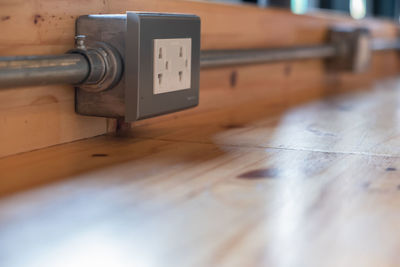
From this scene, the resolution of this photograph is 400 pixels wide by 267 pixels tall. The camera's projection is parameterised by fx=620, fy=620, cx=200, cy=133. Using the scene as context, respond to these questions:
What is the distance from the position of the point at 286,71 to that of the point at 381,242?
3.62 ft

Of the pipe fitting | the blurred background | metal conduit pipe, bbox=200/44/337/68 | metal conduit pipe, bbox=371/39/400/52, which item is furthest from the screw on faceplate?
metal conduit pipe, bbox=371/39/400/52

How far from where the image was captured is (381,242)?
41 centimetres

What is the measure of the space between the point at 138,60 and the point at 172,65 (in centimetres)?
10

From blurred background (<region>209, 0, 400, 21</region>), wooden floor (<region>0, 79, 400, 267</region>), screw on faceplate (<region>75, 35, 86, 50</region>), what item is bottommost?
wooden floor (<region>0, 79, 400, 267</region>)

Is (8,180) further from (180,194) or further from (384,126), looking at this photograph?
(384,126)

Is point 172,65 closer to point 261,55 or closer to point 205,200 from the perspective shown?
point 205,200

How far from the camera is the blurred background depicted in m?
1.82

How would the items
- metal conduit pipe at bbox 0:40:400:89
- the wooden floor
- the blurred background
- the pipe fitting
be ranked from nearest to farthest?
the wooden floor, metal conduit pipe at bbox 0:40:400:89, the pipe fitting, the blurred background

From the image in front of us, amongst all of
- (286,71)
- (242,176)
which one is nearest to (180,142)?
(242,176)

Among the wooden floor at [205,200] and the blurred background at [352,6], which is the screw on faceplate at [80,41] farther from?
the blurred background at [352,6]

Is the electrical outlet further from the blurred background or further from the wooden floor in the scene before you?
the blurred background

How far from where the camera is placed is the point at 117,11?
32.6 inches

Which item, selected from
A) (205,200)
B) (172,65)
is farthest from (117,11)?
(205,200)

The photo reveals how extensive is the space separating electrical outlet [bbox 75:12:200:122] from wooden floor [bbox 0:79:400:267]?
0.16ft
